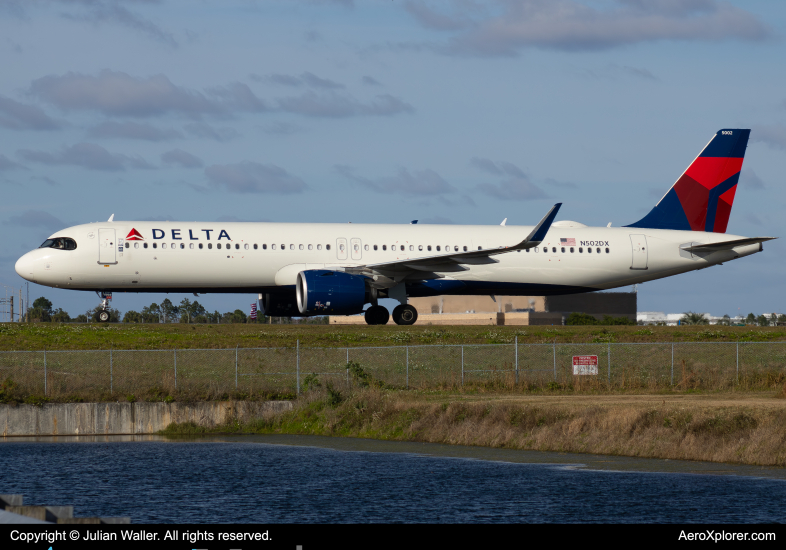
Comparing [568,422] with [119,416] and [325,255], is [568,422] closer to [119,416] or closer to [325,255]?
[119,416]

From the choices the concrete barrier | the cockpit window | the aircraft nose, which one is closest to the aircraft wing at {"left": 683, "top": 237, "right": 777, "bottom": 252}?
the concrete barrier

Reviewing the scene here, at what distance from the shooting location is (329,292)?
34875 millimetres

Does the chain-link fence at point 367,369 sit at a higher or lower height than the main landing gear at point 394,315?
lower

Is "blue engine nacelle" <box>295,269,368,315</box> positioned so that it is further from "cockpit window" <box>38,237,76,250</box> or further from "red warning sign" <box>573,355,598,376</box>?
"red warning sign" <box>573,355,598,376</box>

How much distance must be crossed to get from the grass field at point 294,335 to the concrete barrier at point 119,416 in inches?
209

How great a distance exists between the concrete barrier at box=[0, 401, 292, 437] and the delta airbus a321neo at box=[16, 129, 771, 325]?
7.89 m

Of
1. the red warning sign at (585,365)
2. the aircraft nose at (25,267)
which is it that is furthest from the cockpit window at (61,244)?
the red warning sign at (585,365)

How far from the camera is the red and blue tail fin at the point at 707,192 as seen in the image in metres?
43.5

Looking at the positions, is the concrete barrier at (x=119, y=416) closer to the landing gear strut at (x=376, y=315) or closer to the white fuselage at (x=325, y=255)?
the white fuselage at (x=325, y=255)

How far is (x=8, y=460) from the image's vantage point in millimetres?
21203

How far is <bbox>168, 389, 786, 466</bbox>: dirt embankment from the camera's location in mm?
20047

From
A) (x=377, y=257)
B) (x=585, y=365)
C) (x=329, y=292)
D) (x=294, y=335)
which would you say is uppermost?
(x=377, y=257)

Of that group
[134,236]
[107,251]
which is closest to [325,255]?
[134,236]

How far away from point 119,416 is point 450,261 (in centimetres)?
1413
